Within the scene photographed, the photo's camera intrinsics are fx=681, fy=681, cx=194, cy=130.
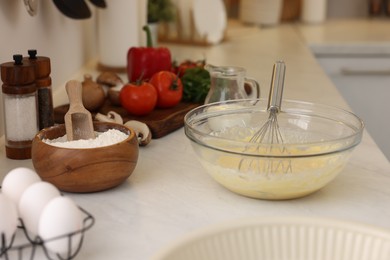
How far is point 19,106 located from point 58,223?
1.46ft

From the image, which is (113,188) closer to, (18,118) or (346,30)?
(18,118)

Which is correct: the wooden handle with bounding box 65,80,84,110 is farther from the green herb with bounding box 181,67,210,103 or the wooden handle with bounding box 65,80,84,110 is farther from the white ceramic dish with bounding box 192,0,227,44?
the white ceramic dish with bounding box 192,0,227,44

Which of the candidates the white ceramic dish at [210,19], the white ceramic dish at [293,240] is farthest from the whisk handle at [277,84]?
the white ceramic dish at [210,19]

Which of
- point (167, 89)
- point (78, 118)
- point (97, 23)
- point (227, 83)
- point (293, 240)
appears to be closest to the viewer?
point (293, 240)

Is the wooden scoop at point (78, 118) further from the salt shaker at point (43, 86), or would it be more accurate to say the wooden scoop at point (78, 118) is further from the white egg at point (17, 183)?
the white egg at point (17, 183)

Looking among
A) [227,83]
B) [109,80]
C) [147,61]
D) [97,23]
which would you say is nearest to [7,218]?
[227,83]

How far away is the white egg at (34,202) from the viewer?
78 centimetres

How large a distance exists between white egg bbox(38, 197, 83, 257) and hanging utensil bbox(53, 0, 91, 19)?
2.80 feet

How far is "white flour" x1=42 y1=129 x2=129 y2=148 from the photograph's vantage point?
1026mm

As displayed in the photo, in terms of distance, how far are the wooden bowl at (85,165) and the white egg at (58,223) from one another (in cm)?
22

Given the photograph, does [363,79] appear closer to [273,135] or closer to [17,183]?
[273,135]

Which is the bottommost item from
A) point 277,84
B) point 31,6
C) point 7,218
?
point 7,218

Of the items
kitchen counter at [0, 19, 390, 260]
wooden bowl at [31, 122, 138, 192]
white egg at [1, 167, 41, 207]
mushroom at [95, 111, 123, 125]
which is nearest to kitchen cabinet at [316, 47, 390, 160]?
kitchen counter at [0, 19, 390, 260]

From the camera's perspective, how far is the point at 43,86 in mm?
1197
